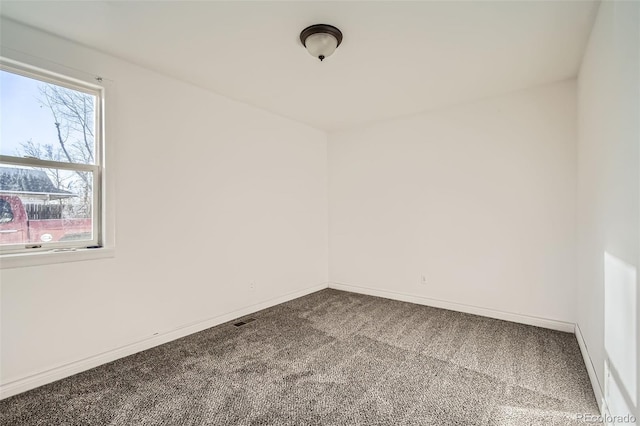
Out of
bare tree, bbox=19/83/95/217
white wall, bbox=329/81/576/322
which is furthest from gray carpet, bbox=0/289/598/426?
bare tree, bbox=19/83/95/217

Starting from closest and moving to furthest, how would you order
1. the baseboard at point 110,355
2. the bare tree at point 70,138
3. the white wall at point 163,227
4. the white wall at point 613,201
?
the white wall at point 613,201
the baseboard at point 110,355
the white wall at point 163,227
the bare tree at point 70,138

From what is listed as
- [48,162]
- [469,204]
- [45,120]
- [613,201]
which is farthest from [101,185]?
[469,204]

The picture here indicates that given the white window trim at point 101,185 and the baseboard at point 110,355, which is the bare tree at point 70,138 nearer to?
the white window trim at point 101,185

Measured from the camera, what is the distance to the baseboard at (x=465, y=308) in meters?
3.10

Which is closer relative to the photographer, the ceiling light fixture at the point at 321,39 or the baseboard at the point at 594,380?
the baseboard at the point at 594,380

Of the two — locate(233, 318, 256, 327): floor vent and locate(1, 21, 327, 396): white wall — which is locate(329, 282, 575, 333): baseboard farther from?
locate(233, 318, 256, 327): floor vent

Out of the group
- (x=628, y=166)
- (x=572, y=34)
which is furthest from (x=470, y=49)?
(x=628, y=166)

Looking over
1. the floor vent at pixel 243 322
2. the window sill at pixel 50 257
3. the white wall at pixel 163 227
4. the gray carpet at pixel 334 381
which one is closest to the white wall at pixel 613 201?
the gray carpet at pixel 334 381

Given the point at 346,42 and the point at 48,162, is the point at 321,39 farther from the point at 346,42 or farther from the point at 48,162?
the point at 48,162

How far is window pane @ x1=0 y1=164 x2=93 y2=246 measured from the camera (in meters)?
2.15

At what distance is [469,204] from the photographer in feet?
11.9

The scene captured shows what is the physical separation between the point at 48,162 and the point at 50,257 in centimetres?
74

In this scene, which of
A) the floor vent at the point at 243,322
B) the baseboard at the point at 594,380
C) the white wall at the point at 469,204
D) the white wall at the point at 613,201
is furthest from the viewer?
the floor vent at the point at 243,322

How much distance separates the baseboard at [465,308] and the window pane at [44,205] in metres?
3.46
